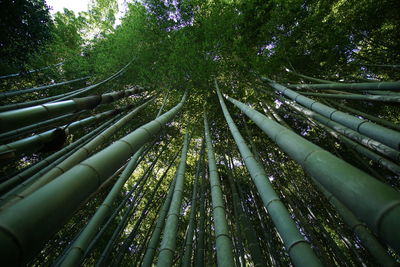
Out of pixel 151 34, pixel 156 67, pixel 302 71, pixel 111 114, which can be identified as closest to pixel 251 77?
pixel 302 71

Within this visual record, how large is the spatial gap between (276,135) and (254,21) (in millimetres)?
5102

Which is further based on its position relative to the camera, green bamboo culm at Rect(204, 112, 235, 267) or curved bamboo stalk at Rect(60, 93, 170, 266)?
curved bamboo stalk at Rect(60, 93, 170, 266)

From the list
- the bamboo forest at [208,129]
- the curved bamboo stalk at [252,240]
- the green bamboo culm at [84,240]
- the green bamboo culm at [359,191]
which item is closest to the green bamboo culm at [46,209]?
the bamboo forest at [208,129]

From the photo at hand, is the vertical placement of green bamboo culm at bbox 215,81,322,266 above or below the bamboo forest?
below

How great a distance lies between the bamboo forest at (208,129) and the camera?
4.31 ft

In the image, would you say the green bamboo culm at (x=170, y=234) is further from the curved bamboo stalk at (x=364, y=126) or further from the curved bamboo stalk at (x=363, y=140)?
the curved bamboo stalk at (x=363, y=140)

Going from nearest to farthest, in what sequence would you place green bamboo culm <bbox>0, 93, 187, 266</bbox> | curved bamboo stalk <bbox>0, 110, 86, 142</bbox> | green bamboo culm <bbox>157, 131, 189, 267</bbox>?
green bamboo culm <bbox>0, 93, 187, 266</bbox>
green bamboo culm <bbox>157, 131, 189, 267</bbox>
curved bamboo stalk <bbox>0, 110, 86, 142</bbox>

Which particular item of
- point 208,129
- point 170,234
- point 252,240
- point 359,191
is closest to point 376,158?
point 252,240

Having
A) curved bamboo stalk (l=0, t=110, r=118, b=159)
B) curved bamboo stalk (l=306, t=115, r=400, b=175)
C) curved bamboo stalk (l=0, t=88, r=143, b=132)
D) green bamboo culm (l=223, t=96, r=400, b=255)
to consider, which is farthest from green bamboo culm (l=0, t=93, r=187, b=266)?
curved bamboo stalk (l=306, t=115, r=400, b=175)

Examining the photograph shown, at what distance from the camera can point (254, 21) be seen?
5.43 metres

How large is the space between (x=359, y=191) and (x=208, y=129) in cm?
331

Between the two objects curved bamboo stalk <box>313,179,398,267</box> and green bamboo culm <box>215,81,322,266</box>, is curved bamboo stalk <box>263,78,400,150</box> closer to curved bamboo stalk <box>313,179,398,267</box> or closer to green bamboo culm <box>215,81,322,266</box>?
curved bamboo stalk <box>313,179,398,267</box>

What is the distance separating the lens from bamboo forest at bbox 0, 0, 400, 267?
4.31 feet

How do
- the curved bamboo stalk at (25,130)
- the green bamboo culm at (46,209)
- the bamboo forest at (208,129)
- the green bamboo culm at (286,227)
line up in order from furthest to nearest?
the curved bamboo stalk at (25,130) → the green bamboo culm at (286,227) → the bamboo forest at (208,129) → the green bamboo culm at (46,209)
